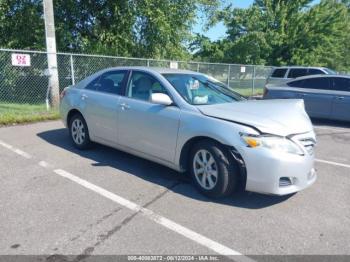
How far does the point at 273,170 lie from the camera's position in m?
3.54

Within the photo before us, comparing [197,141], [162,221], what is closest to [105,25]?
[197,141]

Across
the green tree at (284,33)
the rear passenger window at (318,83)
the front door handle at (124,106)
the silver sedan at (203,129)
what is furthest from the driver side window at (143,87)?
the green tree at (284,33)

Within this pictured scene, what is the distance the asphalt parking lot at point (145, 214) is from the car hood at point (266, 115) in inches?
36.0

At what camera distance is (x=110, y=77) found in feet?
18.0

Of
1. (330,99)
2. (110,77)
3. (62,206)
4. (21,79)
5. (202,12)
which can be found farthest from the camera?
(202,12)

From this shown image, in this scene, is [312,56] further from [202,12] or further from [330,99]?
[330,99]

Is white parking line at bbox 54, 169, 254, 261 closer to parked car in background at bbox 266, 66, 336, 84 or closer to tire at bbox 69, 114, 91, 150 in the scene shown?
tire at bbox 69, 114, 91, 150

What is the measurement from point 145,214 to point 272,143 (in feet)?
5.20

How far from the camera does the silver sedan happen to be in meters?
3.62

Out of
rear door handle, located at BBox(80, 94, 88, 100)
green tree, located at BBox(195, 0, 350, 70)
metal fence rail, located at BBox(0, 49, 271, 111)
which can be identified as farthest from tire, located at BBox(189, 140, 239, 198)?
green tree, located at BBox(195, 0, 350, 70)

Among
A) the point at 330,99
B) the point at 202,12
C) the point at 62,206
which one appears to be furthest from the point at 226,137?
the point at 202,12

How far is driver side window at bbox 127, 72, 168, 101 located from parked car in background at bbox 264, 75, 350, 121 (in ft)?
21.6

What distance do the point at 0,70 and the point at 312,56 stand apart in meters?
21.5

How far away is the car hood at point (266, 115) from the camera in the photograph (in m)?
3.69
